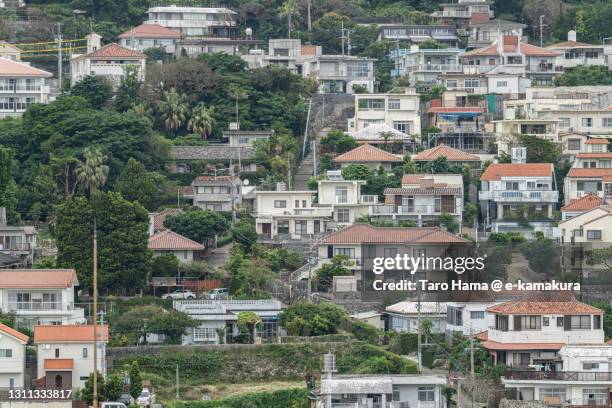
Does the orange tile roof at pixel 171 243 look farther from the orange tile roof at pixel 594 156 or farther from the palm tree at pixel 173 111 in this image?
the orange tile roof at pixel 594 156

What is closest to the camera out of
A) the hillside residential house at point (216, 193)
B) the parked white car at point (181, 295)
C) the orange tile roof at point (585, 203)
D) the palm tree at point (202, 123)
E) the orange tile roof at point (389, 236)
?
the parked white car at point (181, 295)

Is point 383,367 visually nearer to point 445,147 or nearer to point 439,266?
point 439,266

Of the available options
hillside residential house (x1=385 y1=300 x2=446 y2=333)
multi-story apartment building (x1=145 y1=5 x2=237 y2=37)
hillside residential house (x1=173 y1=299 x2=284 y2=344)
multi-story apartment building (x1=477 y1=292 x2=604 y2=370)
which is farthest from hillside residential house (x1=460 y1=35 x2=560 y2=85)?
multi-story apartment building (x1=477 y1=292 x2=604 y2=370)

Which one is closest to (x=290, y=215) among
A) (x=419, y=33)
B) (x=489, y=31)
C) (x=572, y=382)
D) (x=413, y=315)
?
(x=413, y=315)

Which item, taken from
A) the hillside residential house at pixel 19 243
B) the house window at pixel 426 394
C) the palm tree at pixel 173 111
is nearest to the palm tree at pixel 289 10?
the palm tree at pixel 173 111

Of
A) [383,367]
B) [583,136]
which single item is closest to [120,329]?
[383,367]

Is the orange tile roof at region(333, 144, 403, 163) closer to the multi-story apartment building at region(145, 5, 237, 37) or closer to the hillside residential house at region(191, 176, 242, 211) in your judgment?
the hillside residential house at region(191, 176, 242, 211)
